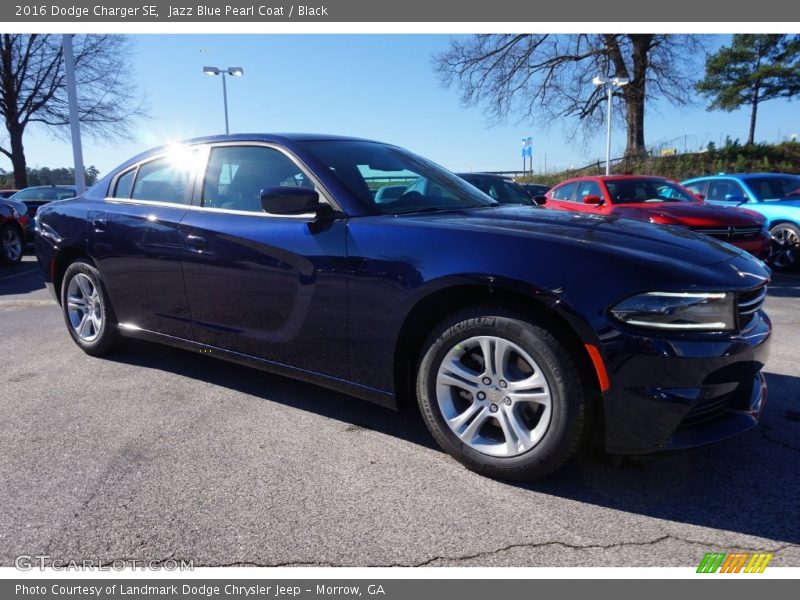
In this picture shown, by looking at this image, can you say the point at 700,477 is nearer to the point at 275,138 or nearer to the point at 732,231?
the point at 275,138

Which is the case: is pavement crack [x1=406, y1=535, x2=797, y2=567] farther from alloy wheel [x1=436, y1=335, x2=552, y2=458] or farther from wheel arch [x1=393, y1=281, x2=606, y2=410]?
wheel arch [x1=393, y1=281, x2=606, y2=410]

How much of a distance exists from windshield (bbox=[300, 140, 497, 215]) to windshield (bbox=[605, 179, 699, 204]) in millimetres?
5801

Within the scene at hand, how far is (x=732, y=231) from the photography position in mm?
7531

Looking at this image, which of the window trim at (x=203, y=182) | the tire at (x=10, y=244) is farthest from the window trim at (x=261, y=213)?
the tire at (x=10, y=244)

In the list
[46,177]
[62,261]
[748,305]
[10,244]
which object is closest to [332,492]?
[748,305]

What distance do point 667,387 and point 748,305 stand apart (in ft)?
1.91

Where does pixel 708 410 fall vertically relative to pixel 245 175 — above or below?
below

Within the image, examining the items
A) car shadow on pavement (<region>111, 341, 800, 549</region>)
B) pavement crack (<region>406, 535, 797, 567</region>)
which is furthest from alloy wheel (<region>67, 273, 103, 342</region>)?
pavement crack (<region>406, 535, 797, 567</region>)

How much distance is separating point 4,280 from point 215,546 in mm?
9102

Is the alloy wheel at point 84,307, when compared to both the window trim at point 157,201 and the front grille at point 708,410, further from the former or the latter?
the front grille at point 708,410

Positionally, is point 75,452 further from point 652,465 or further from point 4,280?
point 4,280

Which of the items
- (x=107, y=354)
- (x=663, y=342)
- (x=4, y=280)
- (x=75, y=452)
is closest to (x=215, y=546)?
(x=75, y=452)

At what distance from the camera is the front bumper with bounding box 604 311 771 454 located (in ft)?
7.16

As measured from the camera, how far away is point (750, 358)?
7.68 ft
